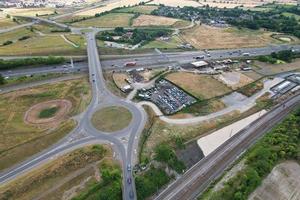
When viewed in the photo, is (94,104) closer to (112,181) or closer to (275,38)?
(112,181)

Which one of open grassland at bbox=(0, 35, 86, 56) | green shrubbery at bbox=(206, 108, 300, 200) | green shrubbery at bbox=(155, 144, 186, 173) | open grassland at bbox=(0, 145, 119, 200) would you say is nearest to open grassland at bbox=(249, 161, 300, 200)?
green shrubbery at bbox=(206, 108, 300, 200)

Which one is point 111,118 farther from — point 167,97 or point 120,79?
point 120,79

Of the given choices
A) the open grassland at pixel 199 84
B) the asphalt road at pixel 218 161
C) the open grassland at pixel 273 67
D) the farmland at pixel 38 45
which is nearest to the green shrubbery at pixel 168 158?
the asphalt road at pixel 218 161

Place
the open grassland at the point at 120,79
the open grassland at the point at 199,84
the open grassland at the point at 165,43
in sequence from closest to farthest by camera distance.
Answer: the open grassland at the point at 199,84, the open grassland at the point at 120,79, the open grassland at the point at 165,43

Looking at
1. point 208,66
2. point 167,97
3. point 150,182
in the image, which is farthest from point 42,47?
point 150,182

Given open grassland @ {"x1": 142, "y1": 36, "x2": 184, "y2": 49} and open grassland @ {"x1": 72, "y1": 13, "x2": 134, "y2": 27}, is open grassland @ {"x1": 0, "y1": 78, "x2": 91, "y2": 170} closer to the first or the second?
open grassland @ {"x1": 142, "y1": 36, "x2": 184, "y2": 49}

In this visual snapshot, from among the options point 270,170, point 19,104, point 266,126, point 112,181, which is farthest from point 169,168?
point 19,104

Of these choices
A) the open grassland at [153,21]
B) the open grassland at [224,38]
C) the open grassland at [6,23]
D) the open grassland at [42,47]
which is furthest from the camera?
the open grassland at [153,21]

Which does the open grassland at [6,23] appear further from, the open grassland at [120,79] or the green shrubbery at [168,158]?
the green shrubbery at [168,158]
